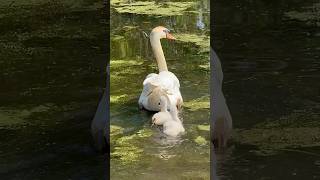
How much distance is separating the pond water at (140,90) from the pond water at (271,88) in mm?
109

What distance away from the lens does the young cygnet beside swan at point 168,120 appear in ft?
8.14

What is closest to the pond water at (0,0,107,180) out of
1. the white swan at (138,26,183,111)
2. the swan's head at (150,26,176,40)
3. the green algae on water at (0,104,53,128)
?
the green algae on water at (0,104,53,128)

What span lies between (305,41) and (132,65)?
880mm

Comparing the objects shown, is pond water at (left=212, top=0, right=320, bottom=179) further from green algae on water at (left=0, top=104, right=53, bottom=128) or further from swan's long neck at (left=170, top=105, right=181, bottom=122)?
green algae on water at (left=0, top=104, right=53, bottom=128)

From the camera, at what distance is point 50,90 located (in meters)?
3.00

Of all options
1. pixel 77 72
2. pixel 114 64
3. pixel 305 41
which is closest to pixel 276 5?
pixel 305 41

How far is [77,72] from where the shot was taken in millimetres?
3268

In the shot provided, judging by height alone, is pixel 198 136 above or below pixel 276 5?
below

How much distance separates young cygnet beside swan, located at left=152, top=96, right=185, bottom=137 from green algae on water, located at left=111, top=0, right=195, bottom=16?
2.10m

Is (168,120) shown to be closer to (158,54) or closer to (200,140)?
(200,140)

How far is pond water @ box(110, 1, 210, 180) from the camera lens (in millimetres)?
2205

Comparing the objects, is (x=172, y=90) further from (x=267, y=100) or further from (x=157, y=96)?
(x=267, y=100)

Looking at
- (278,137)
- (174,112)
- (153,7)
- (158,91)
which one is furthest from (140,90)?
(153,7)

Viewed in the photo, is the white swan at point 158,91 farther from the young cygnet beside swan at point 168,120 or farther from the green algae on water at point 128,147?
the green algae on water at point 128,147
